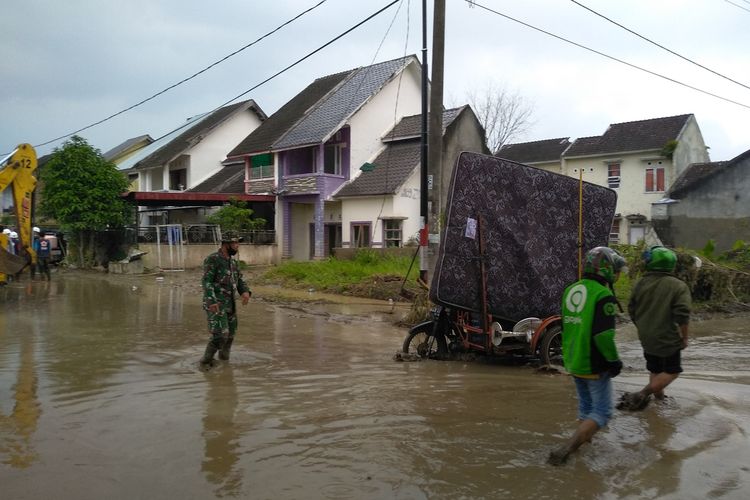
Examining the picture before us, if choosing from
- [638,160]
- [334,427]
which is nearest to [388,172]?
[638,160]

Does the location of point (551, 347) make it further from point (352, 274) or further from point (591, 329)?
point (352, 274)

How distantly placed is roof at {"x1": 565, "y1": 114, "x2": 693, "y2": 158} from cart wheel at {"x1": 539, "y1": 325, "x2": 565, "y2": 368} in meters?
29.4

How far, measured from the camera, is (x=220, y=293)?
808 cm

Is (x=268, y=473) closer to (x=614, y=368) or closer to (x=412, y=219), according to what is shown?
(x=614, y=368)

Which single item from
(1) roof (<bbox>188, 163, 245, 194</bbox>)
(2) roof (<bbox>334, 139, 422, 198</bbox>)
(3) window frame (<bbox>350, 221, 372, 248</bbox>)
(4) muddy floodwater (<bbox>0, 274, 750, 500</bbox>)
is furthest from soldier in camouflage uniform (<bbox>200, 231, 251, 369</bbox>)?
(1) roof (<bbox>188, 163, 245, 194</bbox>)

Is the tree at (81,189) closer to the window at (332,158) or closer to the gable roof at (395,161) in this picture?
the window at (332,158)

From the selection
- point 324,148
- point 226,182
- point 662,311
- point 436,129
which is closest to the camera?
point 662,311

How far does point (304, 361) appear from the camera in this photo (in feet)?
28.6

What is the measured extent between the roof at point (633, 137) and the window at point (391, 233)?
651 inches

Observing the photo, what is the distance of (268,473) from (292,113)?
28632 mm

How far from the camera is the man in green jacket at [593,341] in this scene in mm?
4590

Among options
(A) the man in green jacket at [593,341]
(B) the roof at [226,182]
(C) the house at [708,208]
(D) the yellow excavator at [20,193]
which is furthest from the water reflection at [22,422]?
(B) the roof at [226,182]

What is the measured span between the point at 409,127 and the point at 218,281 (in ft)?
70.4

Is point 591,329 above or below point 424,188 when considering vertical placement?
below
